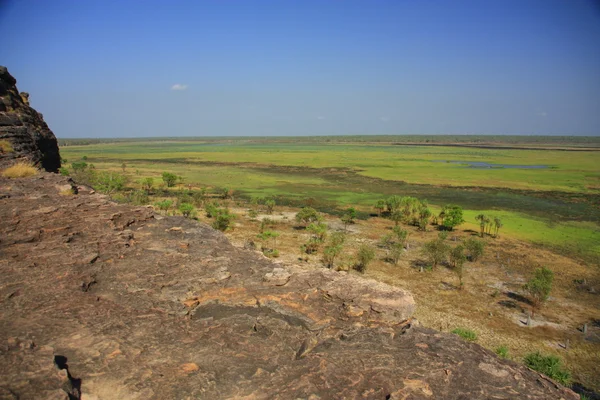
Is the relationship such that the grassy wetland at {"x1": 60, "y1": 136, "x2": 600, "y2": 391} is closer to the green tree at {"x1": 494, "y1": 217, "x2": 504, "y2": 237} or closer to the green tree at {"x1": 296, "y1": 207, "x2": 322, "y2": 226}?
the green tree at {"x1": 494, "y1": 217, "x2": 504, "y2": 237}

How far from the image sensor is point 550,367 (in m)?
12.7

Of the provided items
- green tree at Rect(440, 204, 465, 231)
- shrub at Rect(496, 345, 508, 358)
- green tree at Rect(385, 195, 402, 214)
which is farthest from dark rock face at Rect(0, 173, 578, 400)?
green tree at Rect(385, 195, 402, 214)

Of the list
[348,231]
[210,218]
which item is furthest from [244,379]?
[210,218]

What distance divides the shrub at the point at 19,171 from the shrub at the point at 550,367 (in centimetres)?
1954

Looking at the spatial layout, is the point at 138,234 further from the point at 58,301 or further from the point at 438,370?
the point at 438,370

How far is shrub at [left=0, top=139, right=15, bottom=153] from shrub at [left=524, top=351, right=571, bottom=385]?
836 inches

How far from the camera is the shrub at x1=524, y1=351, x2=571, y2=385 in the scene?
1250 cm

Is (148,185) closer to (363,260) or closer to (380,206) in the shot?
(380,206)

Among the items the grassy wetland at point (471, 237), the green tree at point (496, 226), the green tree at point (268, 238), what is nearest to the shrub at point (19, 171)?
the grassy wetland at point (471, 237)

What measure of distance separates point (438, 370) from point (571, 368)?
43.9ft

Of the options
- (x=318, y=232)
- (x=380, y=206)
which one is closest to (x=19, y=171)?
(x=318, y=232)

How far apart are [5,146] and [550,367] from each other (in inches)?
859

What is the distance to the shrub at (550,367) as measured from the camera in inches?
492

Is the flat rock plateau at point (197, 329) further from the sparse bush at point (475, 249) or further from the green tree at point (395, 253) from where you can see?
the sparse bush at point (475, 249)
